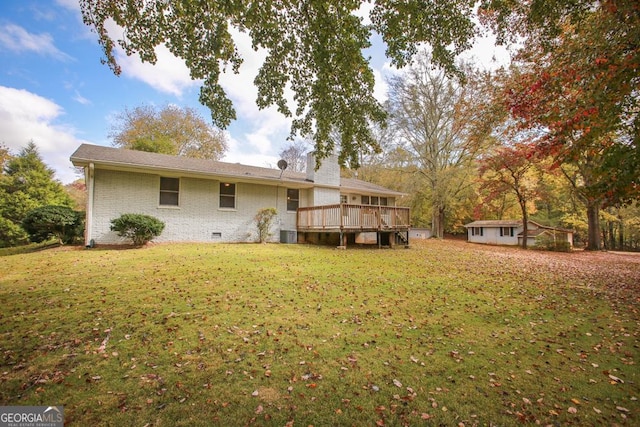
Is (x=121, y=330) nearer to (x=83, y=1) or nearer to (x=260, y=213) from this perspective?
(x=83, y=1)

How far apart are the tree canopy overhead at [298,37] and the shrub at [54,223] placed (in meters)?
8.62

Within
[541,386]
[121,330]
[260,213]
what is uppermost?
[260,213]

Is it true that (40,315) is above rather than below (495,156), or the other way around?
below

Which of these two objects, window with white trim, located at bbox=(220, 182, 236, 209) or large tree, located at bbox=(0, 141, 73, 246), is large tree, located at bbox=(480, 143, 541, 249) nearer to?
window with white trim, located at bbox=(220, 182, 236, 209)

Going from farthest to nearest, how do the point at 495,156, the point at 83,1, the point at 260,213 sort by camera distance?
1. the point at 495,156
2. the point at 260,213
3. the point at 83,1

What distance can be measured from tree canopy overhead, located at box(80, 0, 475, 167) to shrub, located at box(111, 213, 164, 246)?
22.5ft

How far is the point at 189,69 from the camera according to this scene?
5371 millimetres

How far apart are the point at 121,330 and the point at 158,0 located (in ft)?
18.7

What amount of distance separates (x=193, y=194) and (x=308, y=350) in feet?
38.4

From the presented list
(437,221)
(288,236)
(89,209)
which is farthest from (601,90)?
(437,221)

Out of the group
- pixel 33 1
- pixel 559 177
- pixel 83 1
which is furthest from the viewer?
pixel 559 177

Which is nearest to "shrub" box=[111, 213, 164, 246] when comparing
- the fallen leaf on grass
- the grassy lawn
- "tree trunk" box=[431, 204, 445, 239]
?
the grassy lawn

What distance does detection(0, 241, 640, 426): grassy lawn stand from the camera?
8.03ft

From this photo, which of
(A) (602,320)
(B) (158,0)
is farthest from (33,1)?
(A) (602,320)
